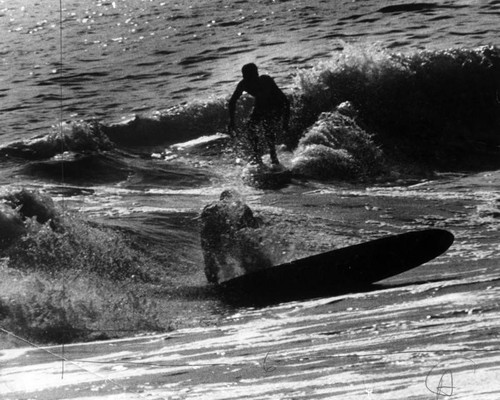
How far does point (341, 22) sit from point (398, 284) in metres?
18.8

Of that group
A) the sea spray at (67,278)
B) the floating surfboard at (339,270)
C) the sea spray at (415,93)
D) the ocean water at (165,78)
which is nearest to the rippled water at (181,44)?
the ocean water at (165,78)

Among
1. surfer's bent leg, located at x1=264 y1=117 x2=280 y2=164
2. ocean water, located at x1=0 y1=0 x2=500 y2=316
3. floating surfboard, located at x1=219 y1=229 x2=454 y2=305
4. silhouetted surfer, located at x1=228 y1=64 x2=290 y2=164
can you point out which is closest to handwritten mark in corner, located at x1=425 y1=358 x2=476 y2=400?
floating surfboard, located at x1=219 y1=229 x2=454 y2=305

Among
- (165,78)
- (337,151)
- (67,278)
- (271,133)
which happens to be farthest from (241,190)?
(165,78)

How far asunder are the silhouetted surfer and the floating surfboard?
19.4 feet

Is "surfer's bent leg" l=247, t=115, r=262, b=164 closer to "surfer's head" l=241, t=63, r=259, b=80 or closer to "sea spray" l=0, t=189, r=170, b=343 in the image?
"surfer's head" l=241, t=63, r=259, b=80

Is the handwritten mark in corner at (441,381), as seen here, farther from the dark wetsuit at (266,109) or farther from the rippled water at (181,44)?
the rippled water at (181,44)

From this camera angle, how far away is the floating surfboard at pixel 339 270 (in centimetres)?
834

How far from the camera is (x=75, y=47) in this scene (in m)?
27.1

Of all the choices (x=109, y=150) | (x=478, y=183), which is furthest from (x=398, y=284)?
(x=109, y=150)

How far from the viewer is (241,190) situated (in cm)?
1425

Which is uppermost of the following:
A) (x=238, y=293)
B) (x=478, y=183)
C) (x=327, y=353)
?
(x=327, y=353)

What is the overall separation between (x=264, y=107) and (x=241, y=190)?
162cm

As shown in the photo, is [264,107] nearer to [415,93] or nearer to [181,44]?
[415,93]

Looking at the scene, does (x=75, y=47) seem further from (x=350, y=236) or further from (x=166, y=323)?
(x=166, y=323)
